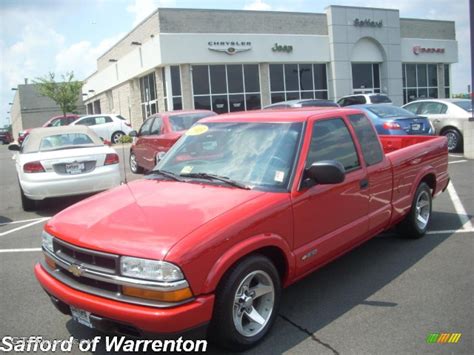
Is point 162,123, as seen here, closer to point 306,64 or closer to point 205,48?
point 205,48

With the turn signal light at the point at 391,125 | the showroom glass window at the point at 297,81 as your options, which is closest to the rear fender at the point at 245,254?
the turn signal light at the point at 391,125

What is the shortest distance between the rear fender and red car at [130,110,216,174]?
6929mm

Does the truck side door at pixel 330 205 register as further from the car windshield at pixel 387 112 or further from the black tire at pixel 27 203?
the car windshield at pixel 387 112

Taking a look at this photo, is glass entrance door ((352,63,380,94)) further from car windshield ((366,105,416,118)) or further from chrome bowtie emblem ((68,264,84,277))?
chrome bowtie emblem ((68,264,84,277))

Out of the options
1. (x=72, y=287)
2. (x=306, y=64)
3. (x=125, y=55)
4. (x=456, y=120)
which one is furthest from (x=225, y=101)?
(x=72, y=287)

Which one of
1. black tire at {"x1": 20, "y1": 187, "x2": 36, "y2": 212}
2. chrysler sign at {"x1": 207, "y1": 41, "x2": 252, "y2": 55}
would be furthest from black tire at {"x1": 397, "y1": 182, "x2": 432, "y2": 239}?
chrysler sign at {"x1": 207, "y1": 41, "x2": 252, "y2": 55}

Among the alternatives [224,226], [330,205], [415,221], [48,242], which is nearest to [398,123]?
[415,221]

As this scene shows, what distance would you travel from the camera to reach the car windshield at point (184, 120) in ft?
36.2

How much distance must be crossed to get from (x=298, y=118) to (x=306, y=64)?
91.4 ft

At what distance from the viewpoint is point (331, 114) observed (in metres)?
4.65

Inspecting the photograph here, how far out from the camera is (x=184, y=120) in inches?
441

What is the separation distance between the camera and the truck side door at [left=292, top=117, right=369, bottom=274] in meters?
3.88

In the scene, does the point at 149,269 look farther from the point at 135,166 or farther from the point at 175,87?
the point at 175,87

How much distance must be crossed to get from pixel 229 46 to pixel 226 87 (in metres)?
2.39
